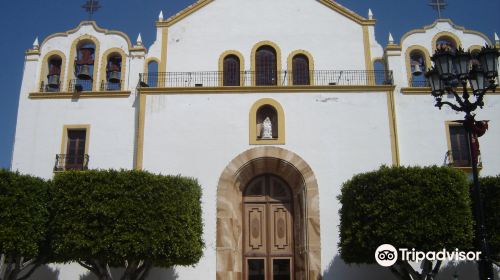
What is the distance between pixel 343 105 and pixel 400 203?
6085mm

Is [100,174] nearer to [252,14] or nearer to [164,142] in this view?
[164,142]

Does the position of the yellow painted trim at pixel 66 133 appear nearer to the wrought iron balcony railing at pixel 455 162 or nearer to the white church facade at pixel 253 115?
the white church facade at pixel 253 115

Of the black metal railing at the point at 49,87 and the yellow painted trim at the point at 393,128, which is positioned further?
the black metal railing at the point at 49,87

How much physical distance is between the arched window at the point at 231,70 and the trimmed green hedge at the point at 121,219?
660 centimetres

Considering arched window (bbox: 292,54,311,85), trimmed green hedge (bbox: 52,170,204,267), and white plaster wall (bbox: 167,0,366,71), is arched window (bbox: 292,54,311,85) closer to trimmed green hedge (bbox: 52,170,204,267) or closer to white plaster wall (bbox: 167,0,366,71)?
white plaster wall (bbox: 167,0,366,71)

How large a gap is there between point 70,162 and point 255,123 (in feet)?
25.3

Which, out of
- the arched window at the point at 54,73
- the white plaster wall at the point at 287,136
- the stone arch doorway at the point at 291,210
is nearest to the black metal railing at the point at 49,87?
the arched window at the point at 54,73

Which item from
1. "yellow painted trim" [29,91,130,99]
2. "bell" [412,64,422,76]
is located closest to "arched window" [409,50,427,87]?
"bell" [412,64,422,76]

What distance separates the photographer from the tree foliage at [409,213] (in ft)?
51.5

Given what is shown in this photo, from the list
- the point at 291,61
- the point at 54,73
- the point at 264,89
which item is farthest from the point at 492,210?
the point at 54,73

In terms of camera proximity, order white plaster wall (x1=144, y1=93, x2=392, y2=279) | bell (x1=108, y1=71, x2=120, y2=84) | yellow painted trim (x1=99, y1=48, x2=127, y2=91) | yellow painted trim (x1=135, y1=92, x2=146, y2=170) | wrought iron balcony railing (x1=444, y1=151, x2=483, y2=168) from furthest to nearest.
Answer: yellow painted trim (x1=99, y1=48, x2=127, y2=91), bell (x1=108, y1=71, x2=120, y2=84), wrought iron balcony railing (x1=444, y1=151, x2=483, y2=168), yellow painted trim (x1=135, y1=92, x2=146, y2=170), white plaster wall (x1=144, y1=93, x2=392, y2=279)

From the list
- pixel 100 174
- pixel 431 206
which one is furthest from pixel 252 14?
pixel 431 206

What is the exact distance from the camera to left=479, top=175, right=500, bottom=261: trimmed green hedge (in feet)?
54.2

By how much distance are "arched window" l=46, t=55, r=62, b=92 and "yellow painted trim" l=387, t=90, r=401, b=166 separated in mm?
13961
